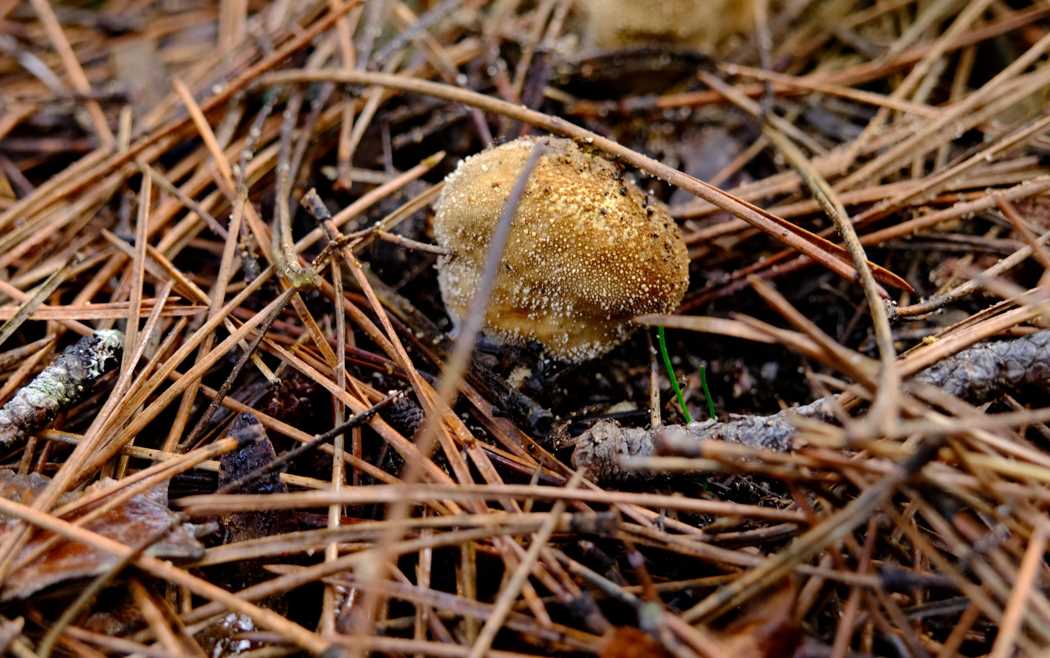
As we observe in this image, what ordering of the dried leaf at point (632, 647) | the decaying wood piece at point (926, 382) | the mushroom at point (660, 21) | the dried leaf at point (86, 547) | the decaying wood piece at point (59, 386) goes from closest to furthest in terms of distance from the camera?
the dried leaf at point (632, 647), the dried leaf at point (86, 547), the decaying wood piece at point (926, 382), the decaying wood piece at point (59, 386), the mushroom at point (660, 21)

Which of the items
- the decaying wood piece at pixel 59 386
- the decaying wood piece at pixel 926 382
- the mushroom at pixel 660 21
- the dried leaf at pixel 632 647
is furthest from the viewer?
the mushroom at pixel 660 21

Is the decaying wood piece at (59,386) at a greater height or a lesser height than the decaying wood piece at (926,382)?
greater

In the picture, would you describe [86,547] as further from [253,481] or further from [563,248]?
[563,248]

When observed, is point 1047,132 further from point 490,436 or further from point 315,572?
point 315,572

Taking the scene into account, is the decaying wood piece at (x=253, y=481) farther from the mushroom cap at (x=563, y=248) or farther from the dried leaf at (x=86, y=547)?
the mushroom cap at (x=563, y=248)

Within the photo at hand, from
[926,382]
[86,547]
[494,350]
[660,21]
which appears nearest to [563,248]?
[494,350]

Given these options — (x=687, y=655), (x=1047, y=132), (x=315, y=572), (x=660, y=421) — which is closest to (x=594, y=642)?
(x=687, y=655)

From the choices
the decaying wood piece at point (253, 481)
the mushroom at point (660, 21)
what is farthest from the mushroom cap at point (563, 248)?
the mushroom at point (660, 21)
